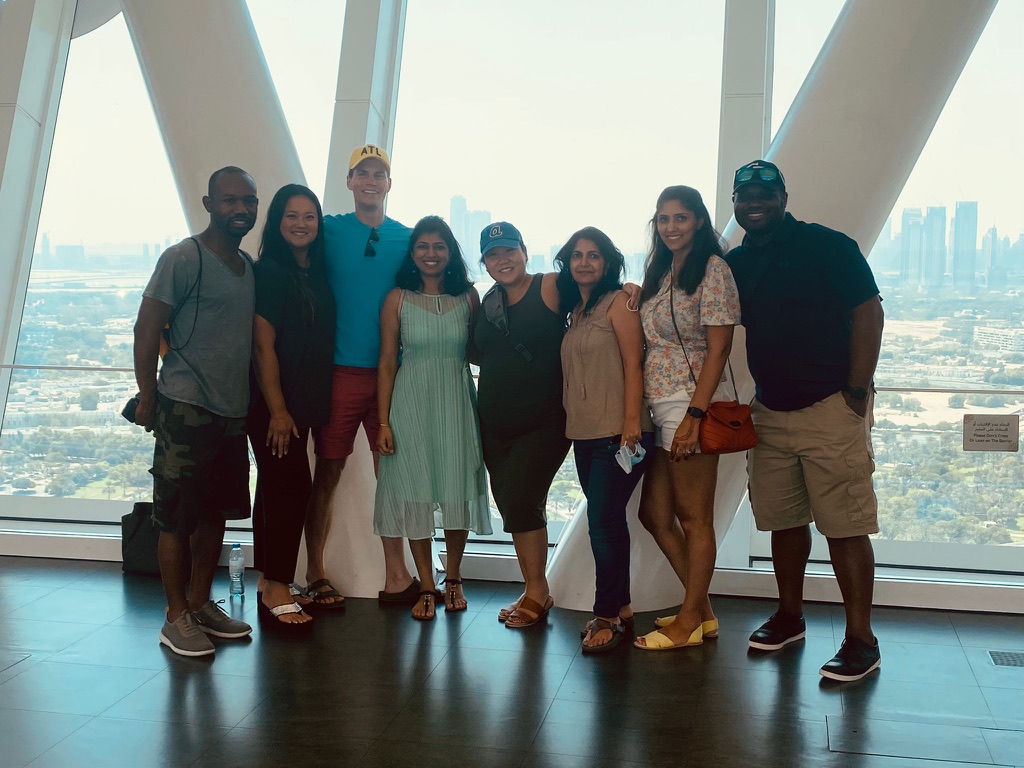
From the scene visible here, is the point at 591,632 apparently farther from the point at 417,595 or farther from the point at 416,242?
the point at 416,242

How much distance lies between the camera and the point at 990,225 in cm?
406

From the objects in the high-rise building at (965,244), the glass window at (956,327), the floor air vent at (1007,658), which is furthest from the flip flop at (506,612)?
the high-rise building at (965,244)

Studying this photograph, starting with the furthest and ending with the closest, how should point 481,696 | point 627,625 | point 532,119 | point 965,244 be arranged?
point 532,119 < point 965,244 < point 627,625 < point 481,696

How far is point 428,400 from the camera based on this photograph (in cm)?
356

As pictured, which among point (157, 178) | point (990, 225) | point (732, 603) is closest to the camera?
point (732, 603)

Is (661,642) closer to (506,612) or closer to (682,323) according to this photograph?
(506,612)

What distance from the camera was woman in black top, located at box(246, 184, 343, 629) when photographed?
11.1ft

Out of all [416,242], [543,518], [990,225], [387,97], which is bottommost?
[543,518]

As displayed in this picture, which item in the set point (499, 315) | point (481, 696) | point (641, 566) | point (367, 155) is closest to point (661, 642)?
point (641, 566)

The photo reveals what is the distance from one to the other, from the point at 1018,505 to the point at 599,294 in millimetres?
2065

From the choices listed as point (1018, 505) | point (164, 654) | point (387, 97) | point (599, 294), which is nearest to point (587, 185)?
point (387, 97)

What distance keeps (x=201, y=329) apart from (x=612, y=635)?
168 cm

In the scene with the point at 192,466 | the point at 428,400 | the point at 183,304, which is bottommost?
the point at 192,466

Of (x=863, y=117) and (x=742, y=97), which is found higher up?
(x=742, y=97)
